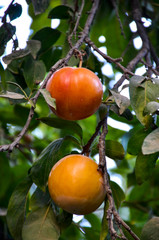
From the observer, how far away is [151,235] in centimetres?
98

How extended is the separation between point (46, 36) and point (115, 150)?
783 millimetres

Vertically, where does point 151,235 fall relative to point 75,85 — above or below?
below

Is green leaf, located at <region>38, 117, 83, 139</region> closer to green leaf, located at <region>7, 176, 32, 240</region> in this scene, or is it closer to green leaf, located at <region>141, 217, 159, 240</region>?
green leaf, located at <region>7, 176, 32, 240</region>

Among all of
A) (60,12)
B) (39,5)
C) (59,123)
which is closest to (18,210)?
(59,123)

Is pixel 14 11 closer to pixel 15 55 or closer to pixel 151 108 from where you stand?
pixel 15 55

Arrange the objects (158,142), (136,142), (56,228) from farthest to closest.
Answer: (136,142) → (56,228) → (158,142)

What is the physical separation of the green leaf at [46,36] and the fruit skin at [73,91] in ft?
2.26

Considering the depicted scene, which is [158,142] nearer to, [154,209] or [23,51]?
[23,51]

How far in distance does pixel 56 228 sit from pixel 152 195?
113 cm

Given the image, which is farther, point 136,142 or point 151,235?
point 136,142

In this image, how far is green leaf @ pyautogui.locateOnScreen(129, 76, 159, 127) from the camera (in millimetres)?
1080

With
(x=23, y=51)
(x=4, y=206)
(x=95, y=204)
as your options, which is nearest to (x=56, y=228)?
(x=95, y=204)

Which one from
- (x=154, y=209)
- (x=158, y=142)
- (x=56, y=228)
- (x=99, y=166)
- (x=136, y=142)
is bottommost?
(x=154, y=209)

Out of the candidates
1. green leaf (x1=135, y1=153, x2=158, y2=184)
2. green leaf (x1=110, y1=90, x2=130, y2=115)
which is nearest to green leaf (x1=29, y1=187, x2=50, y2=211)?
green leaf (x1=135, y1=153, x2=158, y2=184)
